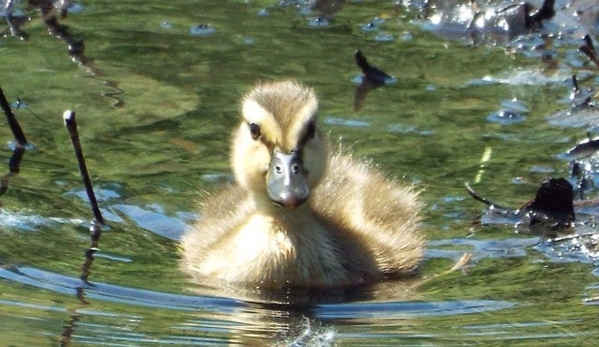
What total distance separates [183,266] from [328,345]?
4.45 ft

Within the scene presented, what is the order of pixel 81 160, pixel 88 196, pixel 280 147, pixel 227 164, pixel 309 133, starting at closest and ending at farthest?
pixel 280 147, pixel 309 133, pixel 81 160, pixel 88 196, pixel 227 164

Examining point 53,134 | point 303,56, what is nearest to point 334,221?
point 53,134

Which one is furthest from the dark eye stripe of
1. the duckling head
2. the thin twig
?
the thin twig

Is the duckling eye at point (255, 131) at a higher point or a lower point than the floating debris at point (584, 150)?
lower

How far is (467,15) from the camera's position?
9711 millimetres

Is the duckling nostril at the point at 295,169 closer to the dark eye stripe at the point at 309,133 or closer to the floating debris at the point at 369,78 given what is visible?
the dark eye stripe at the point at 309,133

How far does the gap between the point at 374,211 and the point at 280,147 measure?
2.81ft

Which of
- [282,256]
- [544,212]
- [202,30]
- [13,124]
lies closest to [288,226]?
[282,256]

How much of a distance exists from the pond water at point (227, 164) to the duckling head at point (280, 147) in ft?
1.37

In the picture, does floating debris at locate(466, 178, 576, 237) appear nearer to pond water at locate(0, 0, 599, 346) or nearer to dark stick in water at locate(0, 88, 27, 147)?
pond water at locate(0, 0, 599, 346)

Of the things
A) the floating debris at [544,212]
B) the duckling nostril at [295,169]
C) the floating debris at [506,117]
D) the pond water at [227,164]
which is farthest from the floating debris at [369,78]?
the duckling nostril at [295,169]

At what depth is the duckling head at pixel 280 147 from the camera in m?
5.69

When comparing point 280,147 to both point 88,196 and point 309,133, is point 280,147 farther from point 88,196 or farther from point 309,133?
point 88,196

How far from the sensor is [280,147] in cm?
585
